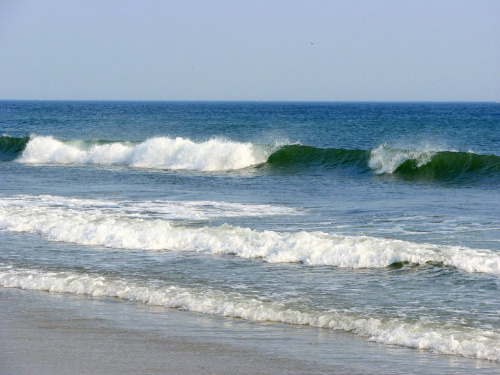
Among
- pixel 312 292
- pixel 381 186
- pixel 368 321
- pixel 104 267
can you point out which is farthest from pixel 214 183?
pixel 368 321

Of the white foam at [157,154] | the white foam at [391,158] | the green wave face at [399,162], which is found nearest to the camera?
the green wave face at [399,162]

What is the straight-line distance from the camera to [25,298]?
880 cm

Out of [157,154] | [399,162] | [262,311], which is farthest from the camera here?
[157,154]

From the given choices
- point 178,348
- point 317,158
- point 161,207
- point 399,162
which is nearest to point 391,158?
point 399,162

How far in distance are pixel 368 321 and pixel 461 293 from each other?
1.81 metres

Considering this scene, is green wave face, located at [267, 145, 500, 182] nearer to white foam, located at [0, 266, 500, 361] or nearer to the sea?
the sea

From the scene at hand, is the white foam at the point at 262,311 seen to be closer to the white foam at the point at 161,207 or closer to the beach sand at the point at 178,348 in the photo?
the beach sand at the point at 178,348

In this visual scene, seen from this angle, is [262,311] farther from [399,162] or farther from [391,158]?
[391,158]

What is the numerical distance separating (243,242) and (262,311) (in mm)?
3558

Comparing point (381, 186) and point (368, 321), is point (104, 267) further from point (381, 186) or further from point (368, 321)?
point (381, 186)

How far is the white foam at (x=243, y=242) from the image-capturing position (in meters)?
10.3

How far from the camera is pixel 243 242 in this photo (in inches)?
452

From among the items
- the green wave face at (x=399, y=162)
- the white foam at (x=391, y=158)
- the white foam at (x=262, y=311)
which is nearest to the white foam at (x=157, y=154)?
the green wave face at (x=399, y=162)

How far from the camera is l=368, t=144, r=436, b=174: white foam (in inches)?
964
